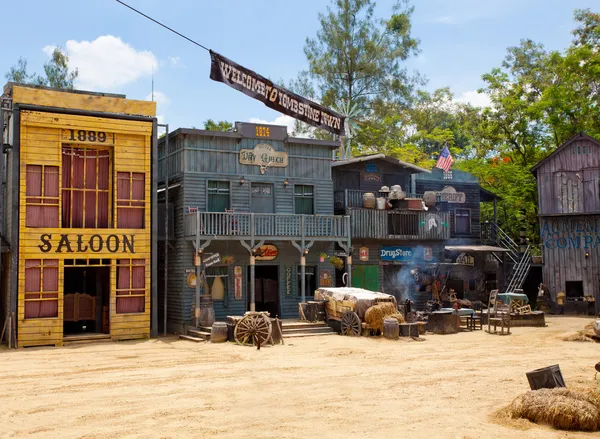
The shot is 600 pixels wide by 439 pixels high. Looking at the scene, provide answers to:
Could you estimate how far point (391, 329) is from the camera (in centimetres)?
2384

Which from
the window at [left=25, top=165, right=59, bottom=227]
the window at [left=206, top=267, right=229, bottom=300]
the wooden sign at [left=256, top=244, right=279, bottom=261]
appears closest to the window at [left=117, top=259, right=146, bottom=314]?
the window at [left=25, top=165, right=59, bottom=227]

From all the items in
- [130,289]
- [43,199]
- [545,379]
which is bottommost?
[545,379]

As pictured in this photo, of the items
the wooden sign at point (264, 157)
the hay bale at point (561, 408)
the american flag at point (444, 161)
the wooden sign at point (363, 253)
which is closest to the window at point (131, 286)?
the wooden sign at point (264, 157)

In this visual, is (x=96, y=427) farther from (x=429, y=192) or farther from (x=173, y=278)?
(x=429, y=192)

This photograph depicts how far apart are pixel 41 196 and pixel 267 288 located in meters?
9.93

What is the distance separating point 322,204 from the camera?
1194 inches

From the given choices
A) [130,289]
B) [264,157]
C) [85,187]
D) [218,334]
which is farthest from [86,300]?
[264,157]

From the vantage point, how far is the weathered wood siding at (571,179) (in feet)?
111

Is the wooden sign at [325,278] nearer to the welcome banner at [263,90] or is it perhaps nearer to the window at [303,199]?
the window at [303,199]

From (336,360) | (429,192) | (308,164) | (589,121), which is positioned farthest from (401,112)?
(336,360)

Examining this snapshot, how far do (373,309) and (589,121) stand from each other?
888 inches

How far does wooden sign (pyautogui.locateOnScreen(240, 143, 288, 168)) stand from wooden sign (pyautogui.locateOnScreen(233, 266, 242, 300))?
4.31 metres

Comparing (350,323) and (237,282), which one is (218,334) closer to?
(350,323)

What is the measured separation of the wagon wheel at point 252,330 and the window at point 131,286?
14.1 ft
